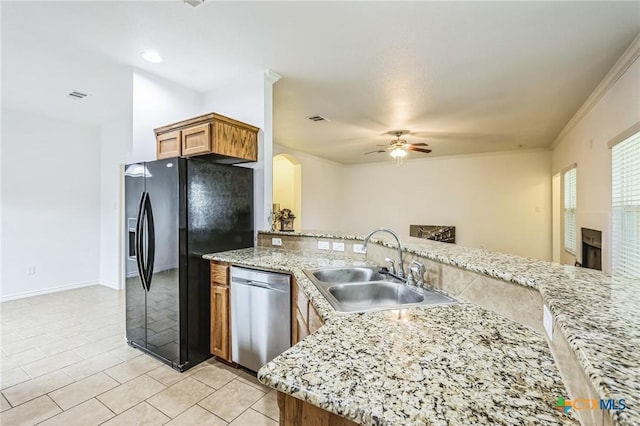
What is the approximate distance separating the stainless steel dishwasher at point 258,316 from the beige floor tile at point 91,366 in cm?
105

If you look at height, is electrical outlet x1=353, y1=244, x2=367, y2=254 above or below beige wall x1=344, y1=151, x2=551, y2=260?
below

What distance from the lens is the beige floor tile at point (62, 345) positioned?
2.65m

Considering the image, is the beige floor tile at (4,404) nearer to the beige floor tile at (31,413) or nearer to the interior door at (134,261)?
the beige floor tile at (31,413)

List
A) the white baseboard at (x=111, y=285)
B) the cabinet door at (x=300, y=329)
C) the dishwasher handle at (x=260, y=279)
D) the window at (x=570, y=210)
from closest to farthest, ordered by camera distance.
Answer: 1. the cabinet door at (x=300, y=329)
2. the dishwasher handle at (x=260, y=279)
3. the window at (x=570, y=210)
4. the white baseboard at (x=111, y=285)

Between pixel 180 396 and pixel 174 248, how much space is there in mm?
1047

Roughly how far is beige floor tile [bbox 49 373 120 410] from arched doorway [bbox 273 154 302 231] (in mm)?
4534

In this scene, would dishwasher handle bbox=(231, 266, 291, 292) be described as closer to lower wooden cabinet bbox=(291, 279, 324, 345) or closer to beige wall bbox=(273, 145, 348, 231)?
lower wooden cabinet bbox=(291, 279, 324, 345)

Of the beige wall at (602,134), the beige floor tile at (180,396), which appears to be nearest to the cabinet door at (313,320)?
the beige floor tile at (180,396)

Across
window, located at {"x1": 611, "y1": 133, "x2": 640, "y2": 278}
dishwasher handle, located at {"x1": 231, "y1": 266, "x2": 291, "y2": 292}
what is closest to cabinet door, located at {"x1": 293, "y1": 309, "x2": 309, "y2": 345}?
dishwasher handle, located at {"x1": 231, "y1": 266, "x2": 291, "y2": 292}

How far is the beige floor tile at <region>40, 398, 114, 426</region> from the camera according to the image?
1.76 metres

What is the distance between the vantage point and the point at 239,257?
96.8 inches

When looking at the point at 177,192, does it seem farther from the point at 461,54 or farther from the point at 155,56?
the point at 461,54

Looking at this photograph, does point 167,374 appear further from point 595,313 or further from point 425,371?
point 595,313

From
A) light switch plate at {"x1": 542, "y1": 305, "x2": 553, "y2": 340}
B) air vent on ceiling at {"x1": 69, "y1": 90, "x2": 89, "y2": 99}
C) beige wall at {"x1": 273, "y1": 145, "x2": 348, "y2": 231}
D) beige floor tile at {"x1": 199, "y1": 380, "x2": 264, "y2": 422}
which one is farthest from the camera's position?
beige wall at {"x1": 273, "y1": 145, "x2": 348, "y2": 231}
